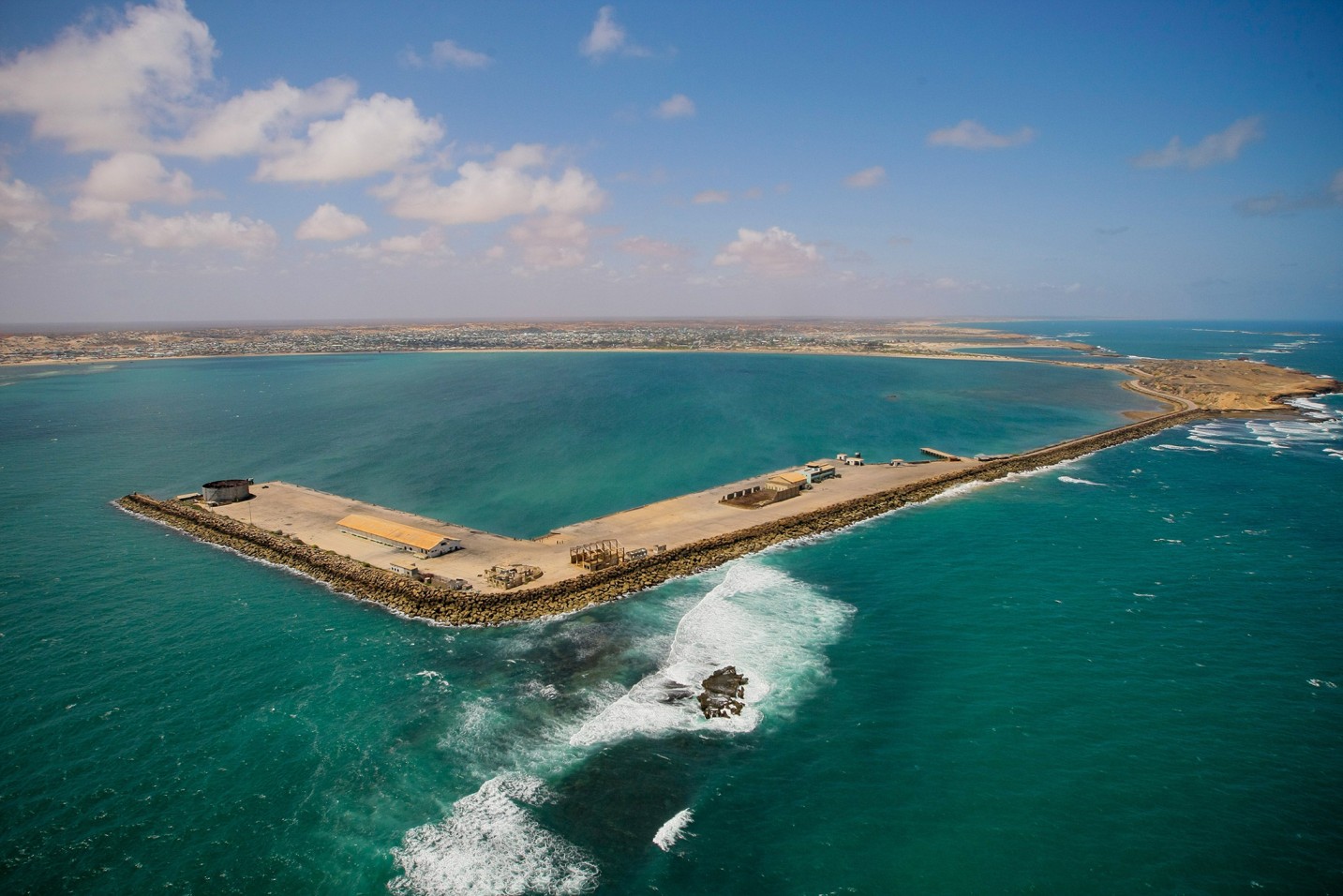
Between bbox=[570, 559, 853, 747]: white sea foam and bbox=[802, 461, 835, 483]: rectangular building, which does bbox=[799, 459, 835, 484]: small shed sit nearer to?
bbox=[802, 461, 835, 483]: rectangular building

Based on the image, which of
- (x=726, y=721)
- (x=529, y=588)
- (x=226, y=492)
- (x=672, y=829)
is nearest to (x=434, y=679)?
(x=529, y=588)

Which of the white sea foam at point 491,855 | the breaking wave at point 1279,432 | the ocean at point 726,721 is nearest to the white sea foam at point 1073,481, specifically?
the ocean at point 726,721

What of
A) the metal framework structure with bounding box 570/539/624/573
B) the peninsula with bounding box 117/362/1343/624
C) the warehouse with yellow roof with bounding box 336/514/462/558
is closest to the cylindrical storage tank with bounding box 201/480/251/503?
the peninsula with bounding box 117/362/1343/624

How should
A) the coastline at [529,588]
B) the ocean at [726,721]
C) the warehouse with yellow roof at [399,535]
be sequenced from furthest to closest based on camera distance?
the warehouse with yellow roof at [399,535], the coastline at [529,588], the ocean at [726,721]

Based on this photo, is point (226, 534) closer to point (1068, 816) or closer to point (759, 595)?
point (759, 595)

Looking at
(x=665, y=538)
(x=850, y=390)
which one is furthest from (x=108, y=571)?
(x=850, y=390)

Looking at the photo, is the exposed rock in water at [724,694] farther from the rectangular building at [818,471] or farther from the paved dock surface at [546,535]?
the rectangular building at [818,471]
